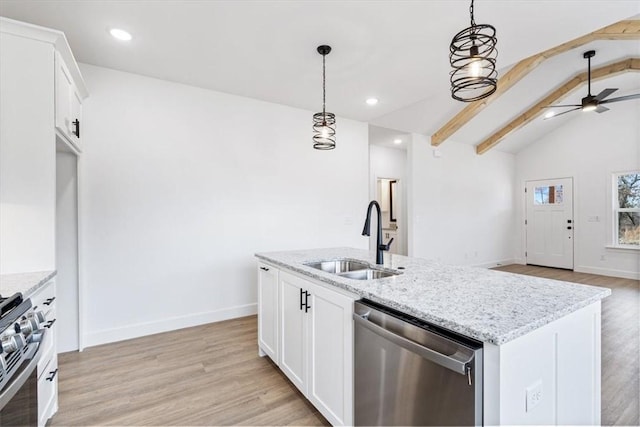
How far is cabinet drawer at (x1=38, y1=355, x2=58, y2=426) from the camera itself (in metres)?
1.66

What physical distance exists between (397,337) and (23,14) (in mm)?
3398

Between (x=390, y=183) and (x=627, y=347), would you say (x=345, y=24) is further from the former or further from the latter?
(x=390, y=183)

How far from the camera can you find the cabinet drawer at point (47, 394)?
65.2 inches

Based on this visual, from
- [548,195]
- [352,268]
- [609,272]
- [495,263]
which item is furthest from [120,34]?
[609,272]

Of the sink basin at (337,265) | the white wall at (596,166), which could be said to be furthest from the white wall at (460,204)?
the sink basin at (337,265)

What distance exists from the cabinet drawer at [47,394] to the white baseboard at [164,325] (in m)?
1.12

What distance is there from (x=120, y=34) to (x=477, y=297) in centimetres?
323

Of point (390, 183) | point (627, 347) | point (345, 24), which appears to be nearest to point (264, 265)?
point (345, 24)

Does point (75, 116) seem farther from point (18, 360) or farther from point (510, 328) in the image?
point (510, 328)

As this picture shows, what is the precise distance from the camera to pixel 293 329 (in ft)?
6.91

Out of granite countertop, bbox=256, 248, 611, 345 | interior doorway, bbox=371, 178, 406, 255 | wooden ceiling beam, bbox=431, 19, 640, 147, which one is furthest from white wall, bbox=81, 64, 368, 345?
interior doorway, bbox=371, 178, 406, 255

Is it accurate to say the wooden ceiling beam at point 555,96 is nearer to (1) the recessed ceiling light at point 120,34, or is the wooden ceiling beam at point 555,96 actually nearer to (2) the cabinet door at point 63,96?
(1) the recessed ceiling light at point 120,34

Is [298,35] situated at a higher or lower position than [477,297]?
higher

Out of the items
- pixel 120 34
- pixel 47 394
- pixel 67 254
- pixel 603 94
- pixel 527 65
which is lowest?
pixel 47 394
